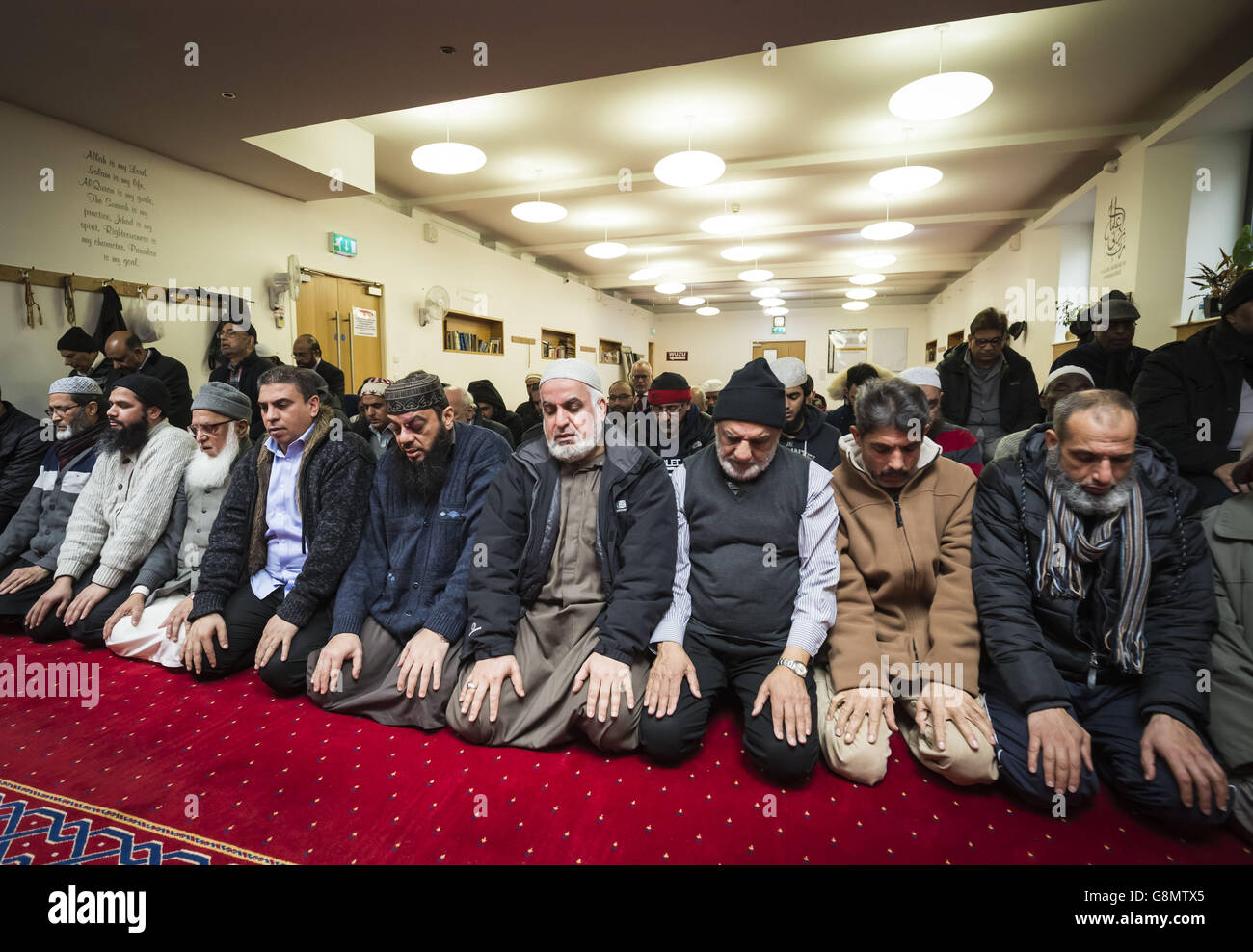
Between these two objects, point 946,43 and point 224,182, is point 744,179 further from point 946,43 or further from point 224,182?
Result: point 224,182

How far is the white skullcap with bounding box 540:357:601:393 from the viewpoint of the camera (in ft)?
6.97

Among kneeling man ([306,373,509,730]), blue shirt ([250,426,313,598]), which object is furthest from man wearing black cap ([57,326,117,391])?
kneeling man ([306,373,509,730])

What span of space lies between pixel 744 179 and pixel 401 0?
14.6ft

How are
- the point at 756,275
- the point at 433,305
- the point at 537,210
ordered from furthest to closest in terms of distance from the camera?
the point at 756,275 < the point at 433,305 < the point at 537,210

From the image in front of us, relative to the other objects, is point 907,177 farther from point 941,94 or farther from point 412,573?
point 412,573

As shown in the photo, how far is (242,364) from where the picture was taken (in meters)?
4.42

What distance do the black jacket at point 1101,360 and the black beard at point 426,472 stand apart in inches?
140

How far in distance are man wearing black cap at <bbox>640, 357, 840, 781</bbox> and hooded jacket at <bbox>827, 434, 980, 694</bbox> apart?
88mm

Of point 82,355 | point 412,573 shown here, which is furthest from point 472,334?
point 412,573

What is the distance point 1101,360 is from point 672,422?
265 cm

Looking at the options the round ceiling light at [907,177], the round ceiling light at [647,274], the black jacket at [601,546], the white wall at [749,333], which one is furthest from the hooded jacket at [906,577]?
the white wall at [749,333]

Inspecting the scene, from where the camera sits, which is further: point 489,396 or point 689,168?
point 489,396

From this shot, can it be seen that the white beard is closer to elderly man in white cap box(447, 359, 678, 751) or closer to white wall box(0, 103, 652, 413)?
elderly man in white cap box(447, 359, 678, 751)
